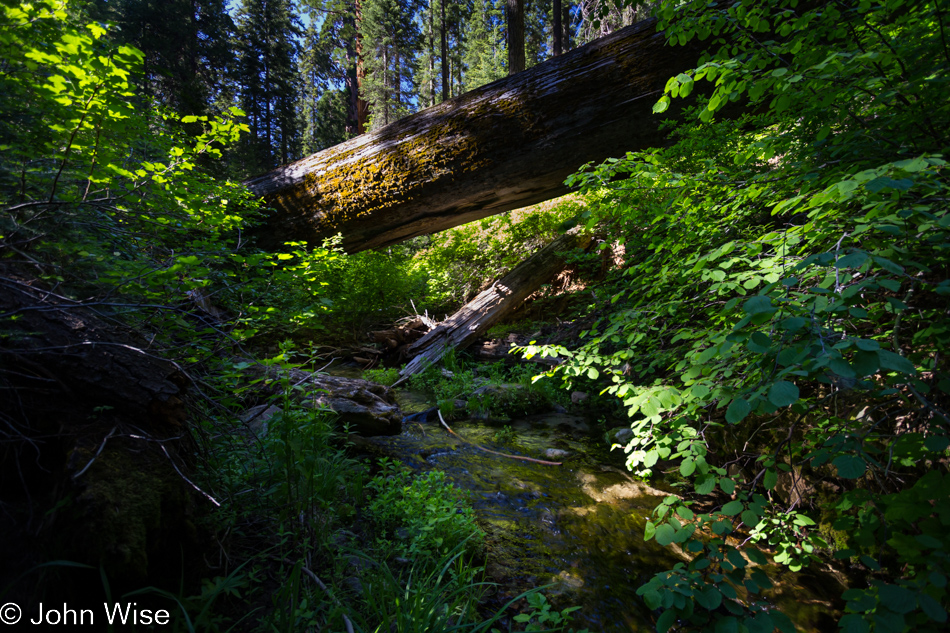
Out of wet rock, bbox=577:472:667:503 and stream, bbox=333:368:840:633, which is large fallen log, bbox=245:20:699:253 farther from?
wet rock, bbox=577:472:667:503

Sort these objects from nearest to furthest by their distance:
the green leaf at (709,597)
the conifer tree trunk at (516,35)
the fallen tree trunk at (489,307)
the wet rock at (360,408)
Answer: the green leaf at (709,597), the wet rock at (360,408), the fallen tree trunk at (489,307), the conifer tree trunk at (516,35)

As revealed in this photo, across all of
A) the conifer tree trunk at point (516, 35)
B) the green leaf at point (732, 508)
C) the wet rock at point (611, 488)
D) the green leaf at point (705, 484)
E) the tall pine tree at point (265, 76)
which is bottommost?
the wet rock at point (611, 488)

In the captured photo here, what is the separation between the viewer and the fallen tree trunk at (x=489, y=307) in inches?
274

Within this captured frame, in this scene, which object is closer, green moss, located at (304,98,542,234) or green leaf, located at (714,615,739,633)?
green leaf, located at (714,615,739,633)

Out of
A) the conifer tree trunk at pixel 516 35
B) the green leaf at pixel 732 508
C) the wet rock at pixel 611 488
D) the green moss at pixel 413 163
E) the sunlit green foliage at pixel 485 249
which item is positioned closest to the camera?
the green leaf at pixel 732 508

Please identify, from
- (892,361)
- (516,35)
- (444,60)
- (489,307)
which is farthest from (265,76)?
(892,361)

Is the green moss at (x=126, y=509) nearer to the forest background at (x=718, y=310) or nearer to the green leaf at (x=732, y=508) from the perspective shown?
the forest background at (x=718, y=310)

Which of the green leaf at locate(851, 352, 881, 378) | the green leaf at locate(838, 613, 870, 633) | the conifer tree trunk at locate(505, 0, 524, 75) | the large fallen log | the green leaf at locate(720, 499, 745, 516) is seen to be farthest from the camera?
the conifer tree trunk at locate(505, 0, 524, 75)

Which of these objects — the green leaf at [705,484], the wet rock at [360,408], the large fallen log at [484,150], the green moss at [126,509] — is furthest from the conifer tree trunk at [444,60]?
the green leaf at [705,484]

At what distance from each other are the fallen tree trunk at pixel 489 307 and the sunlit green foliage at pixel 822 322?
183 inches

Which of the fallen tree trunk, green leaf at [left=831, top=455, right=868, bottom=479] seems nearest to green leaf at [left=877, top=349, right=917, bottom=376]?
green leaf at [left=831, top=455, right=868, bottom=479]

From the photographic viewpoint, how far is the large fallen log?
420 cm

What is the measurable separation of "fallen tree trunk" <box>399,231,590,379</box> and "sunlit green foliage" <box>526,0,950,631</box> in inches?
183

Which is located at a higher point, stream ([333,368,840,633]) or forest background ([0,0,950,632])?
forest background ([0,0,950,632])
